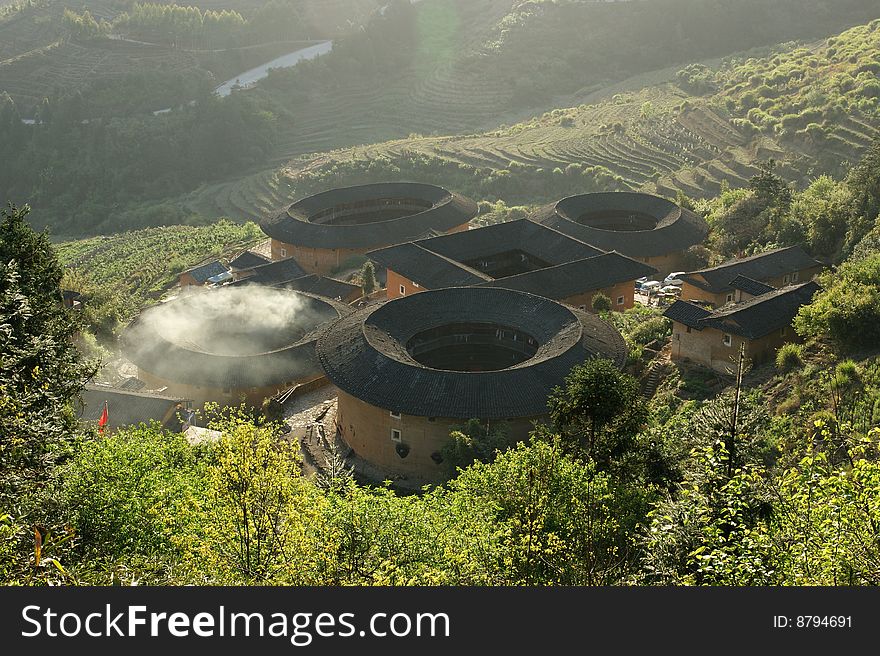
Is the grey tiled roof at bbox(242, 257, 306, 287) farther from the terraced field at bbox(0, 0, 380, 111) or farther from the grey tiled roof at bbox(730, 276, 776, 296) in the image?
the terraced field at bbox(0, 0, 380, 111)

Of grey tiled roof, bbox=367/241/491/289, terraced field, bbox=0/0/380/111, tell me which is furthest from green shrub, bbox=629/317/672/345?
terraced field, bbox=0/0/380/111

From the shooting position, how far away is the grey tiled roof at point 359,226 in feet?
204

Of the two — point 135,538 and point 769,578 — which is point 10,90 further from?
point 769,578

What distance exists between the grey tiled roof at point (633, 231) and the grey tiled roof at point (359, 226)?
7.01 meters

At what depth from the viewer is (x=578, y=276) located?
47.7 meters

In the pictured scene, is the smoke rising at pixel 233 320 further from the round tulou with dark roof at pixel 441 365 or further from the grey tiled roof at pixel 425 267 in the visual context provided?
the round tulou with dark roof at pixel 441 365

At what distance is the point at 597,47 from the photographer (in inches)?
4887

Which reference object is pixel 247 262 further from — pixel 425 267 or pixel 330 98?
pixel 330 98

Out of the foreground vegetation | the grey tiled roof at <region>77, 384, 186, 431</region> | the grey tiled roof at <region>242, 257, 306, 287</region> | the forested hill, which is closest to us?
the foreground vegetation

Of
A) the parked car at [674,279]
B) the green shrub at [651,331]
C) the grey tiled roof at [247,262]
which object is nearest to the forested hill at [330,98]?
the grey tiled roof at [247,262]

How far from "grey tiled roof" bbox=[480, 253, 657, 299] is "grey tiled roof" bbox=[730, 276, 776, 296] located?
5.97 m

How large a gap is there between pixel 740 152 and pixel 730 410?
2312 inches

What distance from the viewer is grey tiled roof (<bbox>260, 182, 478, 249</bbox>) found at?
6219cm

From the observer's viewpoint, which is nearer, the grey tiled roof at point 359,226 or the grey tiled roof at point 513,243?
the grey tiled roof at point 513,243
